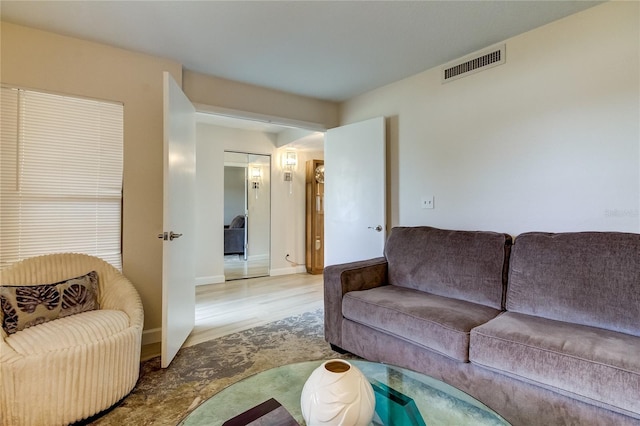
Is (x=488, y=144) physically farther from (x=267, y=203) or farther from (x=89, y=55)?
(x=267, y=203)

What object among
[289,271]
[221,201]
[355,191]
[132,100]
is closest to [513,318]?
[355,191]

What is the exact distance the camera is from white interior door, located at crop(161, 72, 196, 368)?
6.98 feet

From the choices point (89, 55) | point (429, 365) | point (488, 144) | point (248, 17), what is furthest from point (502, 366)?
point (89, 55)

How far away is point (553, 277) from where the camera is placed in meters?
1.83

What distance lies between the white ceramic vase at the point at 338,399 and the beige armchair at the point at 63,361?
1.32 metres

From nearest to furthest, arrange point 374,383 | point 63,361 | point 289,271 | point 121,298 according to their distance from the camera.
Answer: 1. point 374,383
2. point 63,361
3. point 121,298
4. point 289,271

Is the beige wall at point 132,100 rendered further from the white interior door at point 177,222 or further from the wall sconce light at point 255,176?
the wall sconce light at point 255,176

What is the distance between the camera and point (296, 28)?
2160 millimetres

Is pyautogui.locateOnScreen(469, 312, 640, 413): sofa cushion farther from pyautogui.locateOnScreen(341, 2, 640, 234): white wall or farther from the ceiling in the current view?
the ceiling

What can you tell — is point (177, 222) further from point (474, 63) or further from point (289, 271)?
point (289, 271)

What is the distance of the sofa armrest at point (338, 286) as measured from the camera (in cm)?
235

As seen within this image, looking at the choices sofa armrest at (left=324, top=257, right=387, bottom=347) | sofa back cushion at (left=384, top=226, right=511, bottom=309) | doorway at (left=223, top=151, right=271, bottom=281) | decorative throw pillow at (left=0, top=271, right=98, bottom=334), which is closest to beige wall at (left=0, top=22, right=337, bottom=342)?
decorative throw pillow at (left=0, top=271, right=98, bottom=334)

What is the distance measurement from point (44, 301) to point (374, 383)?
6.29 feet

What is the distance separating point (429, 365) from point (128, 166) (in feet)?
8.69
